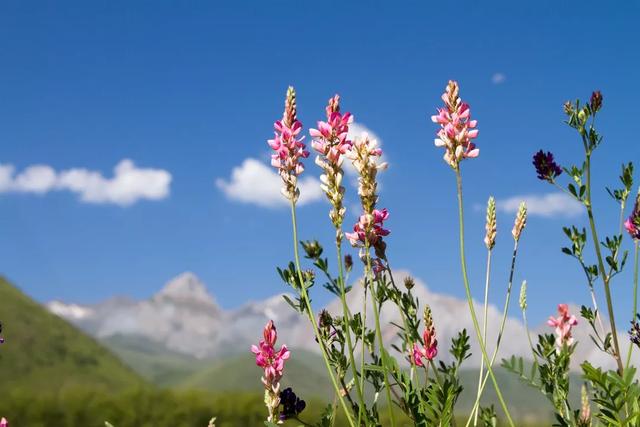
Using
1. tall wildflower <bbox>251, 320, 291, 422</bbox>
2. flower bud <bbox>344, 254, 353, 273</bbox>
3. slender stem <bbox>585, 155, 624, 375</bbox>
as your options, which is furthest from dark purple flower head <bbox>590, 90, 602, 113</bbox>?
tall wildflower <bbox>251, 320, 291, 422</bbox>

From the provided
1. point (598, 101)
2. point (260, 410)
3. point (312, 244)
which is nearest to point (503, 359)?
point (598, 101)

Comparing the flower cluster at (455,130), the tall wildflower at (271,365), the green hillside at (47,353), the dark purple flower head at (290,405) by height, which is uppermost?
the green hillside at (47,353)

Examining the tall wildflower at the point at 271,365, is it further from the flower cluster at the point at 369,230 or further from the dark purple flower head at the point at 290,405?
the flower cluster at the point at 369,230

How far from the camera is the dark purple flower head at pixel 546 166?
4.38 meters

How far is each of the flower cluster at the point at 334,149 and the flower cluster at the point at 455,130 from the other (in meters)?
0.44

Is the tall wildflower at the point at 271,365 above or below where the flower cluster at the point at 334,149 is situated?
below

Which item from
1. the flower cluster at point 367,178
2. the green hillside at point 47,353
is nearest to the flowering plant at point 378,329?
the flower cluster at point 367,178

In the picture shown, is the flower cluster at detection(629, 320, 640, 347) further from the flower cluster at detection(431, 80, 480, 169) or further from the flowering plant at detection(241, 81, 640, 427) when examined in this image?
the flower cluster at detection(431, 80, 480, 169)

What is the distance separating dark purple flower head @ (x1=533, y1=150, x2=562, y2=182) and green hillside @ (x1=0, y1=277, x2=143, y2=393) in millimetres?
58298

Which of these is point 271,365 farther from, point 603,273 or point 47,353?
point 47,353

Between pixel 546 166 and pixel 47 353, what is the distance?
65306 millimetres

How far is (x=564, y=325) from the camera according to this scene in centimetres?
418

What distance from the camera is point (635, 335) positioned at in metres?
3.45

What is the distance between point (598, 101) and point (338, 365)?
2486 millimetres
